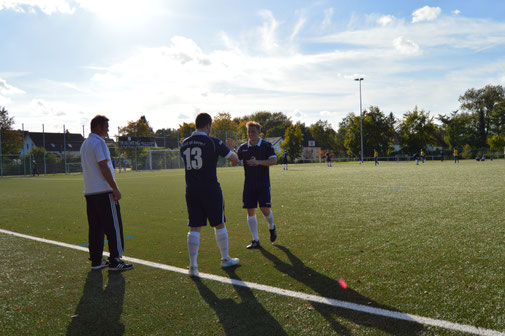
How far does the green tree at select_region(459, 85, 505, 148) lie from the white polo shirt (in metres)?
87.1

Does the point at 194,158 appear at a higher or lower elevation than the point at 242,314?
higher

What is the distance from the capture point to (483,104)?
80.2 metres

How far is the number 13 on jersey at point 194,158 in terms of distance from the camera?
180 inches

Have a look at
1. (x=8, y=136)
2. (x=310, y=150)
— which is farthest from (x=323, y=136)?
(x=8, y=136)

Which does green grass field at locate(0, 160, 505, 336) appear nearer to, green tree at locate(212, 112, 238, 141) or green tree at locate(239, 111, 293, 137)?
green tree at locate(212, 112, 238, 141)

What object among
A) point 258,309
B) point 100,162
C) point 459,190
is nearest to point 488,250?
point 258,309

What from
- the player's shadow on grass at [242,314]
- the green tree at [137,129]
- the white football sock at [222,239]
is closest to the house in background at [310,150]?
the green tree at [137,129]

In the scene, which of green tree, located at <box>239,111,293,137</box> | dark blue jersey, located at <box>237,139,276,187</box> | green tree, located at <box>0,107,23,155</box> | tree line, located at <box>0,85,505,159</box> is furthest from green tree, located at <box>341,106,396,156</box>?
dark blue jersey, located at <box>237,139,276,187</box>

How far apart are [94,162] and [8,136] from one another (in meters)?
62.5

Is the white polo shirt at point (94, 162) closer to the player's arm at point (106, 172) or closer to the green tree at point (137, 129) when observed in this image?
the player's arm at point (106, 172)

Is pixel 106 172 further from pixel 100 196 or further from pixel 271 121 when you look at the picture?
pixel 271 121

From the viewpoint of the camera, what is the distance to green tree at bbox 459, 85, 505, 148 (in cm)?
7665

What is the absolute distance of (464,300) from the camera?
3570 mm

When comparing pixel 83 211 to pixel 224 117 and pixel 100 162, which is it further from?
pixel 224 117
